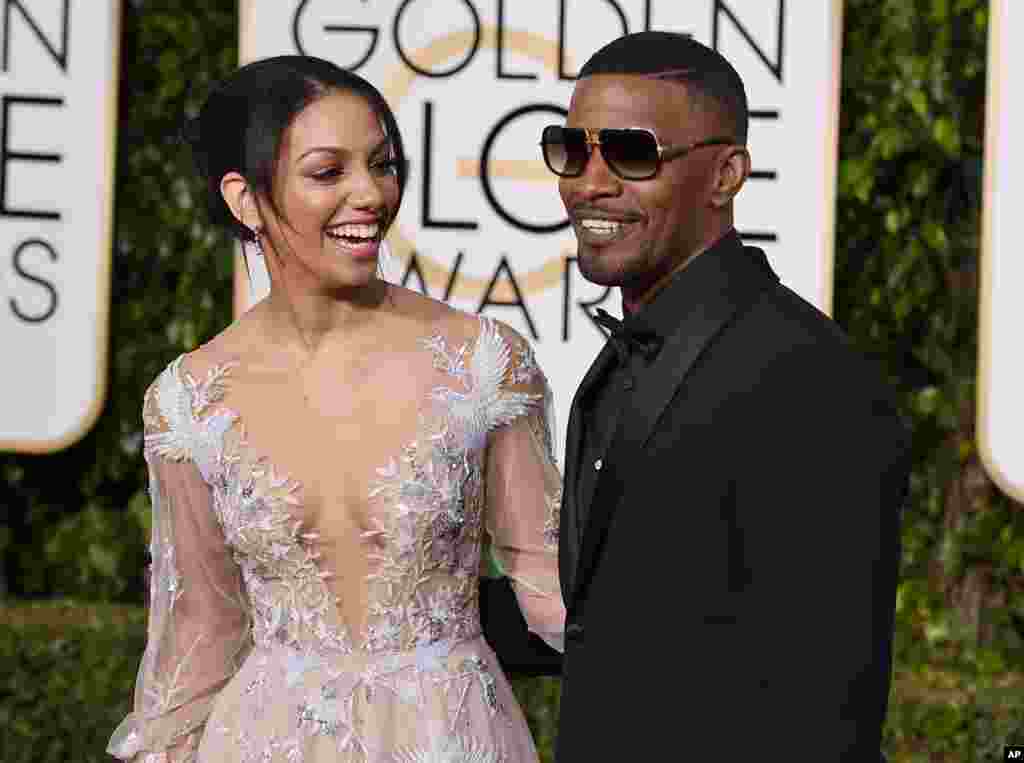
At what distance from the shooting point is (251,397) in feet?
9.94

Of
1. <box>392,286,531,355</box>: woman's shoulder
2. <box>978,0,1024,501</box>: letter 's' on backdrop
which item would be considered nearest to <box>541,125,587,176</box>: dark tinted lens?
<box>392,286,531,355</box>: woman's shoulder

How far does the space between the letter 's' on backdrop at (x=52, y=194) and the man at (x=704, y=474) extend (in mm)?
3682

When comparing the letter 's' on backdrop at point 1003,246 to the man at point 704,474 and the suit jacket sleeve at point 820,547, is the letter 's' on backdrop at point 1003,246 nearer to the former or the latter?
the man at point 704,474

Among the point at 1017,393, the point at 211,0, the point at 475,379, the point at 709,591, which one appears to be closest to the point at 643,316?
the point at 709,591

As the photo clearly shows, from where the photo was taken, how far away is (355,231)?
9.47ft

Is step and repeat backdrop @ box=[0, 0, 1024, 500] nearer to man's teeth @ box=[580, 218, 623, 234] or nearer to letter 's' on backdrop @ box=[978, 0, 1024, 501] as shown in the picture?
letter 's' on backdrop @ box=[978, 0, 1024, 501]

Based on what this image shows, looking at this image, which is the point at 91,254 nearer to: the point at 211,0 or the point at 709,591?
the point at 211,0

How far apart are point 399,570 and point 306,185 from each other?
0.61m

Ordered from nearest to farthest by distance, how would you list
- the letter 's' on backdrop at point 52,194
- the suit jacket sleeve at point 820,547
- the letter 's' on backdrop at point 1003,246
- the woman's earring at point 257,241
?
the suit jacket sleeve at point 820,547, the woman's earring at point 257,241, the letter 's' on backdrop at point 1003,246, the letter 's' on backdrop at point 52,194

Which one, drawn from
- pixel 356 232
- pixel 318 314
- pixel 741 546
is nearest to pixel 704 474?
pixel 741 546

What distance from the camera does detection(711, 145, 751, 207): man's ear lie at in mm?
2066

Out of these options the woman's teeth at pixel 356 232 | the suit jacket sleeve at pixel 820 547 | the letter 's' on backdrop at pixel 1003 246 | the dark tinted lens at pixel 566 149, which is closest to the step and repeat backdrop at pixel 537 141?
the letter 's' on backdrop at pixel 1003 246

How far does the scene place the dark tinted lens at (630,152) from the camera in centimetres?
203

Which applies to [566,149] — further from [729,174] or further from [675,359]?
[675,359]
